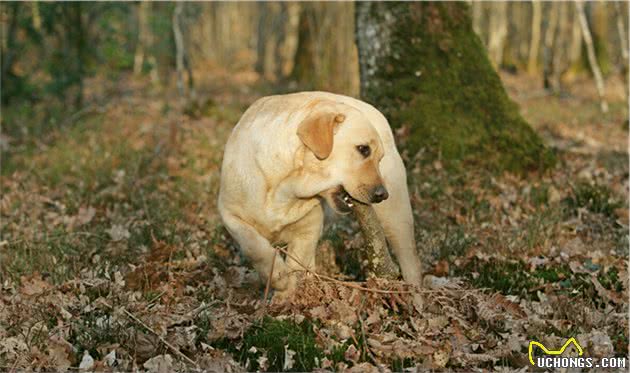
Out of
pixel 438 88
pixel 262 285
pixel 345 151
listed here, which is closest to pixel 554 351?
pixel 345 151

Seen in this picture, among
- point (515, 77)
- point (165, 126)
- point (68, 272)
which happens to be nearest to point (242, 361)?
point (68, 272)

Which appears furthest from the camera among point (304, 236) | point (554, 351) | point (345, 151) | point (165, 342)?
point (304, 236)

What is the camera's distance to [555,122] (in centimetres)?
1405

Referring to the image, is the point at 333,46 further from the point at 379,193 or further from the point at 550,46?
the point at 379,193

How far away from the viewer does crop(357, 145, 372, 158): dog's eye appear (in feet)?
16.3

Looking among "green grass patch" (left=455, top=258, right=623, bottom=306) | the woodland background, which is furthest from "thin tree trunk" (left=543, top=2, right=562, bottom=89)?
"green grass patch" (left=455, top=258, right=623, bottom=306)

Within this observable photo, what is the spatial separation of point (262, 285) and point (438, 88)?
4.09m

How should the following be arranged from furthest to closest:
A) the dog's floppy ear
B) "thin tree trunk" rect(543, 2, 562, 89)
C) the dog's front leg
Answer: "thin tree trunk" rect(543, 2, 562, 89) → the dog's front leg → the dog's floppy ear

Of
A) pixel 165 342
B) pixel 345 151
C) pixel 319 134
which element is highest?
pixel 319 134

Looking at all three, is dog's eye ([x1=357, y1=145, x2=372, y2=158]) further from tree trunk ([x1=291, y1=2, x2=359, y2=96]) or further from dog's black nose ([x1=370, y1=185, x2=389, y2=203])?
tree trunk ([x1=291, y1=2, x2=359, y2=96])

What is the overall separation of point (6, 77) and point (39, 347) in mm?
12363

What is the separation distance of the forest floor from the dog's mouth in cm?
49

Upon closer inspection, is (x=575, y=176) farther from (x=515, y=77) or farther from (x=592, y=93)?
(x=515, y=77)

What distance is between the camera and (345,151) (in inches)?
195
